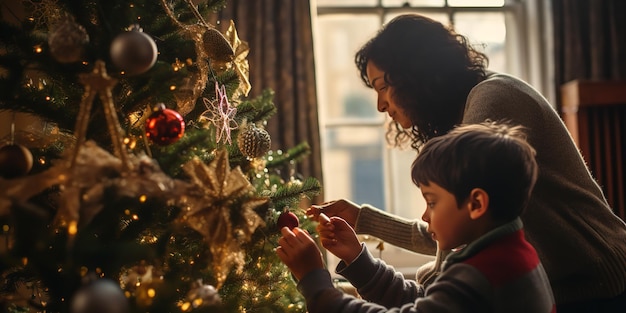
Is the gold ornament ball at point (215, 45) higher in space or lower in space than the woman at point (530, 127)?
higher

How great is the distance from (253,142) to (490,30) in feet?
7.28

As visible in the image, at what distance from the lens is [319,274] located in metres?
1.19

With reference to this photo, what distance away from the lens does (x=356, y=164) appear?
3.21 metres

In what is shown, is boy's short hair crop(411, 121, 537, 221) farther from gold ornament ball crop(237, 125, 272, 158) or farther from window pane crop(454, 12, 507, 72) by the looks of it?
window pane crop(454, 12, 507, 72)

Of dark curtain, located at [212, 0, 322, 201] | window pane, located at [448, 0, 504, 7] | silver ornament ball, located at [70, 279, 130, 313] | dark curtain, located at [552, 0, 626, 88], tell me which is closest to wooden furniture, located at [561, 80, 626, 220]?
dark curtain, located at [552, 0, 626, 88]

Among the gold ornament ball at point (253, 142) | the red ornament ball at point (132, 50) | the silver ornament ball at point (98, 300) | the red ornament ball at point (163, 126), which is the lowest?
the silver ornament ball at point (98, 300)

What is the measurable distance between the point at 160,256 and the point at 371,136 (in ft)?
7.07

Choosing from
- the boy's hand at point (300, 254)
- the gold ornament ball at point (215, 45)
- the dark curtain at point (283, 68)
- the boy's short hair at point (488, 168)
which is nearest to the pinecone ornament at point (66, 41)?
the gold ornament ball at point (215, 45)

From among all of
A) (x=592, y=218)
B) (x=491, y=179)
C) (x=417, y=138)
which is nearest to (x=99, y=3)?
(x=491, y=179)

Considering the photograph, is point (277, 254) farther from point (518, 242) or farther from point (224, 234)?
point (518, 242)

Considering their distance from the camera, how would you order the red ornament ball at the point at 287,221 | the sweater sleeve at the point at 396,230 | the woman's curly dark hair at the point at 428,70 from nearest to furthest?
the red ornament ball at the point at 287,221 → the woman's curly dark hair at the point at 428,70 → the sweater sleeve at the point at 396,230

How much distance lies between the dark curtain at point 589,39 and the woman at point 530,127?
4.96 feet

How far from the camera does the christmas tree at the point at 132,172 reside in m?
0.91

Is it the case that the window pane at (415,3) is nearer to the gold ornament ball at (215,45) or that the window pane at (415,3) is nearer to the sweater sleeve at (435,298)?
the gold ornament ball at (215,45)
